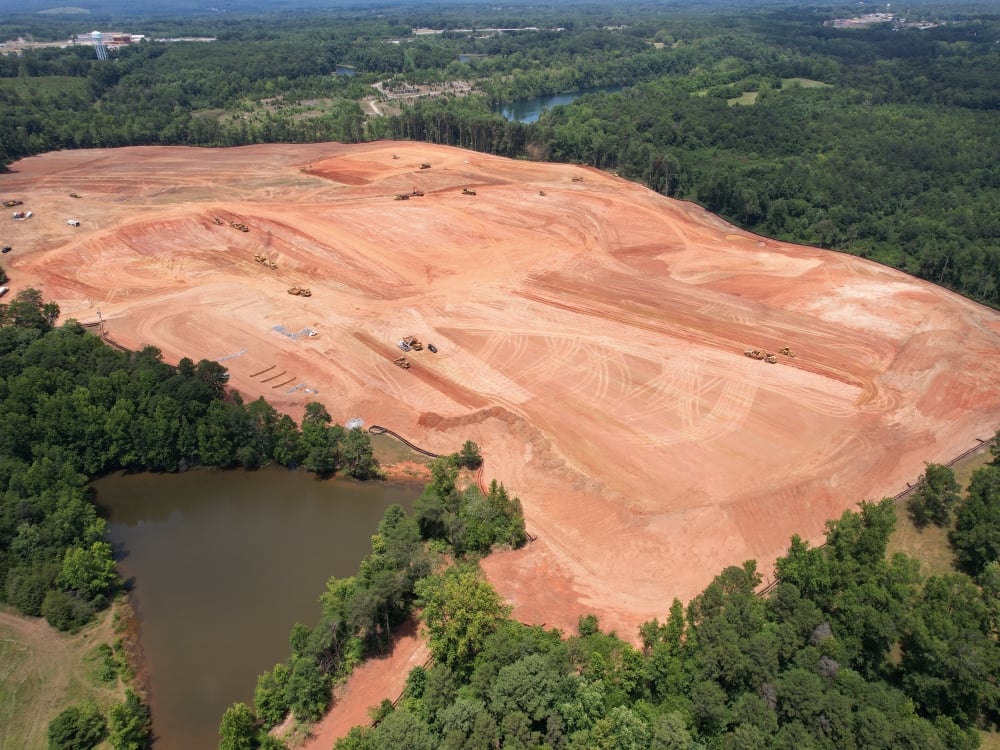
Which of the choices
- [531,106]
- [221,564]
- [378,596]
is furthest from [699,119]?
[378,596]

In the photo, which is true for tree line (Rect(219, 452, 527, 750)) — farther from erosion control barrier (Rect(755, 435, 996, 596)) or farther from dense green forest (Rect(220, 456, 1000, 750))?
erosion control barrier (Rect(755, 435, 996, 596))

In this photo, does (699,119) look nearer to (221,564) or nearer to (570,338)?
(570,338)

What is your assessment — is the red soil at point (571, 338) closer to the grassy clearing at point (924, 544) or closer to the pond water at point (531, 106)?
the grassy clearing at point (924, 544)

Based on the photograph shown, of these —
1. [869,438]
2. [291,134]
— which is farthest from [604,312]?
[291,134]

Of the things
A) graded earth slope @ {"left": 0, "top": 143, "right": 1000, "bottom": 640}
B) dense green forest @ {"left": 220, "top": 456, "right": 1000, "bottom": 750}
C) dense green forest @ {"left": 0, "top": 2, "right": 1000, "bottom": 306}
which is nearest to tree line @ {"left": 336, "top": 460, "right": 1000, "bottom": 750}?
dense green forest @ {"left": 220, "top": 456, "right": 1000, "bottom": 750}

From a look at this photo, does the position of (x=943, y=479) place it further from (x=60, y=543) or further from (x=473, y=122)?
(x=473, y=122)

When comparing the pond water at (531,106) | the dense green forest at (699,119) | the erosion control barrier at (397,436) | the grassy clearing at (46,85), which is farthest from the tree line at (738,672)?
the grassy clearing at (46,85)
